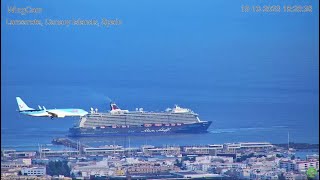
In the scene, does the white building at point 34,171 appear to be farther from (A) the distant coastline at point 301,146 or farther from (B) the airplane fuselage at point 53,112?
(A) the distant coastline at point 301,146

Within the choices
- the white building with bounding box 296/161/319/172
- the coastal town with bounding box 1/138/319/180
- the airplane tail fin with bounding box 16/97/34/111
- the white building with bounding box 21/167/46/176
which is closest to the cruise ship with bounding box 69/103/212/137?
the coastal town with bounding box 1/138/319/180

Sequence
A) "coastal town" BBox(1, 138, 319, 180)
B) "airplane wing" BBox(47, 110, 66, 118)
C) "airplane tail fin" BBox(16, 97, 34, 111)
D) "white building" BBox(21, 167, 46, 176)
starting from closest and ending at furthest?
1. "airplane tail fin" BBox(16, 97, 34, 111)
2. "airplane wing" BBox(47, 110, 66, 118)
3. "white building" BBox(21, 167, 46, 176)
4. "coastal town" BBox(1, 138, 319, 180)

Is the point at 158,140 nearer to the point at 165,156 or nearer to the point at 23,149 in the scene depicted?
the point at 165,156

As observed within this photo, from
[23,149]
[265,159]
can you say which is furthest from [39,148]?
[265,159]

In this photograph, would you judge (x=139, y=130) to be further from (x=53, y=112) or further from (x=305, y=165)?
(x=305, y=165)

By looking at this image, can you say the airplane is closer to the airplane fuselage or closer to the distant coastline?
the airplane fuselage
